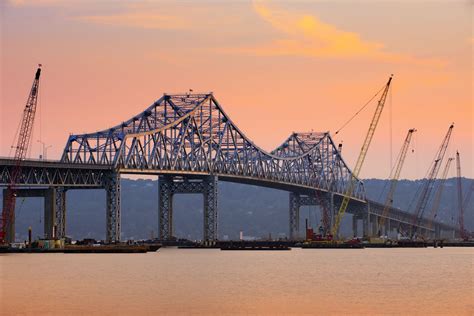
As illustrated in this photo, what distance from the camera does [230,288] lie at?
315ft

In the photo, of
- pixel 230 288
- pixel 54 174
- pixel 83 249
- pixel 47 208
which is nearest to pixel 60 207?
pixel 47 208

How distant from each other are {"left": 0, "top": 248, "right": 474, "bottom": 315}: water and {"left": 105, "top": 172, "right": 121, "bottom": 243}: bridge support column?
36.6 metres

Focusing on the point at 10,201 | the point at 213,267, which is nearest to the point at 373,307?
the point at 213,267

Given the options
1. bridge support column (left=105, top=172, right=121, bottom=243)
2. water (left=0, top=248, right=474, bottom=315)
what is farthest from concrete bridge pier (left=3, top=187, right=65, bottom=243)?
water (left=0, top=248, right=474, bottom=315)

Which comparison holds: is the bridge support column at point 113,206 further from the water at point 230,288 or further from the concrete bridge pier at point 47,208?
the water at point 230,288

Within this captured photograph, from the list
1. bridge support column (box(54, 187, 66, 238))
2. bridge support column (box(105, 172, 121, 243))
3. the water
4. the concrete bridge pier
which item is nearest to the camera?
the water

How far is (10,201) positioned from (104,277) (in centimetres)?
5642

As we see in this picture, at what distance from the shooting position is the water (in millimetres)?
78125

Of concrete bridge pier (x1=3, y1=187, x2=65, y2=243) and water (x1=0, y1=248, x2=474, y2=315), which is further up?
concrete bridge pier (x1=3, y1=187, x2=65, y2=243)

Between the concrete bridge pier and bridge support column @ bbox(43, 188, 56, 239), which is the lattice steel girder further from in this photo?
the concrete bridge pier

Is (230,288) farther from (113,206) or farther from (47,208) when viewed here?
(113,206)

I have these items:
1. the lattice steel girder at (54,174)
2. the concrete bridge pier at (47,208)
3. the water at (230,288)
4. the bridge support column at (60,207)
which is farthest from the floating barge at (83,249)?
the water at (230,288)

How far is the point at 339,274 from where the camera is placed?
118 m

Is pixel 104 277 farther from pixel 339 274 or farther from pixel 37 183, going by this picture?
pixel 37 183
